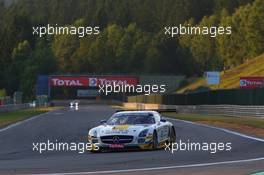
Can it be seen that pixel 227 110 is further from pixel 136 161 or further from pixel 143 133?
pixel 136 161

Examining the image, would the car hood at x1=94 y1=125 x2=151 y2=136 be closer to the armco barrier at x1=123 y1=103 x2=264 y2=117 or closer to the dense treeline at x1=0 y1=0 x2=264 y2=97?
the armco barrier at x1=123 y1=103 x2=264 y2=117

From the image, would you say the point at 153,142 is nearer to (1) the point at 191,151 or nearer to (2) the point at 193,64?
(1) the point at 191,151

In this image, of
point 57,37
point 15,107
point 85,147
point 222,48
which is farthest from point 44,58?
point 85,147

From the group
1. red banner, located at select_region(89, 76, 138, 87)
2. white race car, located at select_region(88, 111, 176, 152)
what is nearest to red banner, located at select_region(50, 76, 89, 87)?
red banner, located at select_region(89, 76, 138, 87)

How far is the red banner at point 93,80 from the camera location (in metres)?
90.0

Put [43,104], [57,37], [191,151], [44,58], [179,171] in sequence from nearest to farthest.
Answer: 1. [179,171]
2. [191,151]
3. [43,104]
4. [44,58]
5. [57,37]

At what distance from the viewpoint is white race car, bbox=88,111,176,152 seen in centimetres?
1869

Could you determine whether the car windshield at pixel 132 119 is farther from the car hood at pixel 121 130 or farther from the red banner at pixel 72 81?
the red banner at pixel 72 81

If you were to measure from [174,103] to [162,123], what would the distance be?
50.4 meters

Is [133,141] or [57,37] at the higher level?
[57,37]

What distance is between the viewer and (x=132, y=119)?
65.4 feet

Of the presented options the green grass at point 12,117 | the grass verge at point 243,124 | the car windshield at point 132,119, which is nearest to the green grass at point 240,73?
the green grass at point 12,117

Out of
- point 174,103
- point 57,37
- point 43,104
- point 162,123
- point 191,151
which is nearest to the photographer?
point 191,151

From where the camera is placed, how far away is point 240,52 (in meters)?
113
